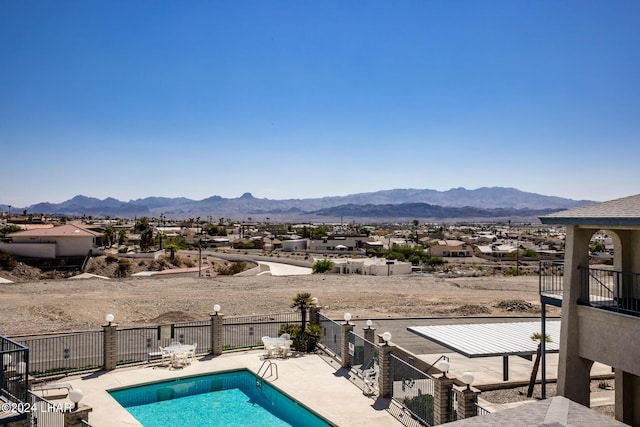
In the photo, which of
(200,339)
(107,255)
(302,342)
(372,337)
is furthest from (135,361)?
(107,255)

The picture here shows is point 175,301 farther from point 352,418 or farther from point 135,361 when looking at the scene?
point 352,418

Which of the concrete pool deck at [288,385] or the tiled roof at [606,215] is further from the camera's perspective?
the concrete pool deck at [288,385]

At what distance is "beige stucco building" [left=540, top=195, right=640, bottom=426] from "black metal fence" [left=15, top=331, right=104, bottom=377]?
50.0ft

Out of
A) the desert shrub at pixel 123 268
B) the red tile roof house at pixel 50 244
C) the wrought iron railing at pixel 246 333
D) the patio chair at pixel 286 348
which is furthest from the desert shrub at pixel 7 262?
the patio chair at pixel 286 348

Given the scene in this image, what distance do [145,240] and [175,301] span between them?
4944 cm

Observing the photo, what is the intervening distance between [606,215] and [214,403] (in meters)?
12.5

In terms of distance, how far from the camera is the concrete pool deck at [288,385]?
13953 millimetres

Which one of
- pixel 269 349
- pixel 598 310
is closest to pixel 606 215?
pixel 598 310

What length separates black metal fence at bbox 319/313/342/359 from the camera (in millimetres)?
20375

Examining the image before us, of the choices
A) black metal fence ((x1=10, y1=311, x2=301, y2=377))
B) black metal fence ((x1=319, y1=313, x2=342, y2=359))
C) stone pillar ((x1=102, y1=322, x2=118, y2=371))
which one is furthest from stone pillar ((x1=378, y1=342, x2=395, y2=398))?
stone pillar ((x1=102, y1=322, x2=118, y2=371))

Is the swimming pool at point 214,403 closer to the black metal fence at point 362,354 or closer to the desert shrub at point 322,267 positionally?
the black metal fence at point 362,354

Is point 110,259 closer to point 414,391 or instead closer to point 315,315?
point 315,315

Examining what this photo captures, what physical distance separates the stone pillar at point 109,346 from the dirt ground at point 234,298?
10910 mm

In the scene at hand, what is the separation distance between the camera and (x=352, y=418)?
13.9 m
